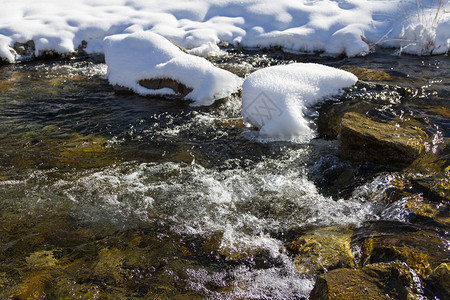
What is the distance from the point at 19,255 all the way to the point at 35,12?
11.5m

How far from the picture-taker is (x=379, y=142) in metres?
3.80

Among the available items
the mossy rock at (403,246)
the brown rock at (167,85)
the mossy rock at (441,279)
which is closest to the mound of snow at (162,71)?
the brown rock at (167,85)

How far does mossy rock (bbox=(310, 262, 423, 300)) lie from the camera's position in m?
1.96

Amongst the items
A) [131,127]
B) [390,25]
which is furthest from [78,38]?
[390,25]

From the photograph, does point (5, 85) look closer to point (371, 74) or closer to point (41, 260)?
point (41, 260)

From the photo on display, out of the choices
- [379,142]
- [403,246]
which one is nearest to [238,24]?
[379,142]

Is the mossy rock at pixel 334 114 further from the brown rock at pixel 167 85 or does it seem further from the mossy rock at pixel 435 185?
the brown rock at pixel 167 85

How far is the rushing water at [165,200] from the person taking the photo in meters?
2.58

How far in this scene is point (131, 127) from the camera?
17.4 feet

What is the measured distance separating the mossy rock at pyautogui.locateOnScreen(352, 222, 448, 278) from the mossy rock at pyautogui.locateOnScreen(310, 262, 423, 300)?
169 millimetres

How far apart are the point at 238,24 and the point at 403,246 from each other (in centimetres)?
947

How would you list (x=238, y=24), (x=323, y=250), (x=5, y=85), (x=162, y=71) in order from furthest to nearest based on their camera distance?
1. (x=238, y=24)
2. (x=5, y=85)
3. (x=162, y=71)
4. (x=323, y=250)

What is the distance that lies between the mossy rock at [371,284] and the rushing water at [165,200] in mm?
406

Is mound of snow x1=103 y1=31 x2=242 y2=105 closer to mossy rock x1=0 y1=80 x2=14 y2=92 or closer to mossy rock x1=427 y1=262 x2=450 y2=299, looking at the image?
mossy rock x1=0 y1=80 x2=14 y2=92
